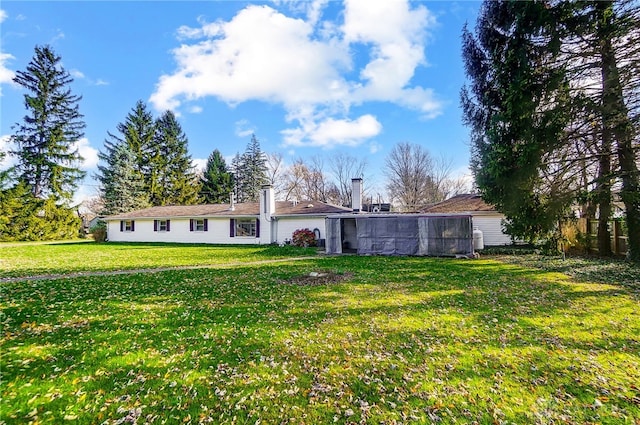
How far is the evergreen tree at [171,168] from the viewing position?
1415 inches

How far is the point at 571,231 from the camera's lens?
547 inches

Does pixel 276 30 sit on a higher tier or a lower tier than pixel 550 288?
higher

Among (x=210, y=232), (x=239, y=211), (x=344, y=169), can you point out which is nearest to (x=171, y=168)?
(x=210, y=232)

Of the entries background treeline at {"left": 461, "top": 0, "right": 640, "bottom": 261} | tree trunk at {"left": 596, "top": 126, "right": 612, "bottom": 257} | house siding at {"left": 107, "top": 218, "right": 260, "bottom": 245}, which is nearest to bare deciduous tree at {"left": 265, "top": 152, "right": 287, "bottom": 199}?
house siding at {"left": 107, "top": 218, "right": 260, "bottom": 245}

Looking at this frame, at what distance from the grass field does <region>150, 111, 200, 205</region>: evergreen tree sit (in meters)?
31.2

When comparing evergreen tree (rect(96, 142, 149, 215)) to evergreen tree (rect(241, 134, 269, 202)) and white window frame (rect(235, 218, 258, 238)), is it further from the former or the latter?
white window frame (rect(235, 218, 258, 238))

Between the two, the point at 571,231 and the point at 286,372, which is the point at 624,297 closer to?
the point at 286,372

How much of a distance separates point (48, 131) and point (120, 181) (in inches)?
299

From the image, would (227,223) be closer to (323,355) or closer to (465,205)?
(465,205)

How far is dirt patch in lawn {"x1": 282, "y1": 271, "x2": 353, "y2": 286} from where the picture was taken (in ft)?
27.9

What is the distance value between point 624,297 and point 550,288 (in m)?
1.32

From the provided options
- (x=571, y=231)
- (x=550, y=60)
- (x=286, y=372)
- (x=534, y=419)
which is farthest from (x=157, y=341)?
(x=571, y=231)

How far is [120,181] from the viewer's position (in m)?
31.9

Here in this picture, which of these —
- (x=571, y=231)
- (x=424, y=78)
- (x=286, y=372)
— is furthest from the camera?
(x=424, y=78)
